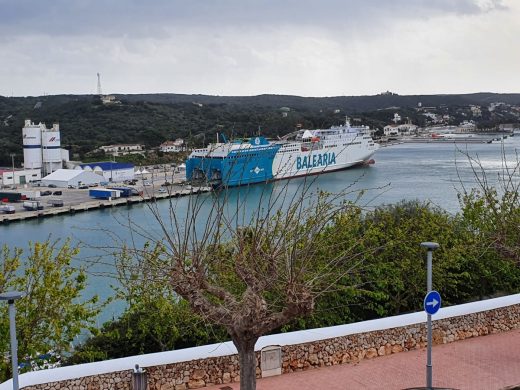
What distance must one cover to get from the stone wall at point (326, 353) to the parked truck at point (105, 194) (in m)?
27.0

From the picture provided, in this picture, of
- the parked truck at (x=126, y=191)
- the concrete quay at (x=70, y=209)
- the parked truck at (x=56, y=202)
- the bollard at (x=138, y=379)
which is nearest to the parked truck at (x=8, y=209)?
the concrete quay at (x=70, y=209)

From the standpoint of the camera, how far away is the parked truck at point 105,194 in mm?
32031

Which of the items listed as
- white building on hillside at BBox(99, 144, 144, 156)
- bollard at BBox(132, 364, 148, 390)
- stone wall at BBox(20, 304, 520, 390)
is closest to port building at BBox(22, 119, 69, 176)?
white building on hillside at BBox(99, 144, 144, 156)

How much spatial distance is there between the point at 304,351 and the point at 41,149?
131 feet

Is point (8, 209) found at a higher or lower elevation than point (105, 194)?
lower

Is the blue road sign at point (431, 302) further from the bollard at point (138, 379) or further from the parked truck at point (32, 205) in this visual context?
the parked truck at point (32, 205)

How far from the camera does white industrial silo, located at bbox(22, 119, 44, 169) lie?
41594 mm

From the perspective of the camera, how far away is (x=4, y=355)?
5520 mm

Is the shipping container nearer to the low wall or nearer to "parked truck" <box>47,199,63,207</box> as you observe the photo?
"parked truck" <box>47,199,63,207</box>

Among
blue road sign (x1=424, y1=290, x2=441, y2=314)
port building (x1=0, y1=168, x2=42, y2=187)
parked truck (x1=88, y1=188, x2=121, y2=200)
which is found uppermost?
blue road sign (x1=424, y1=290, x2=441, y2=314)

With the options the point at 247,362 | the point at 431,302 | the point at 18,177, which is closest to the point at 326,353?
the point at 431,302

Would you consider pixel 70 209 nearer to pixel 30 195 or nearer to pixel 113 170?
pixel 30 195

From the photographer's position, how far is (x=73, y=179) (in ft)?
122

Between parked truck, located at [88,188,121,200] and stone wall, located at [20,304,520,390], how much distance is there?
2699cm
